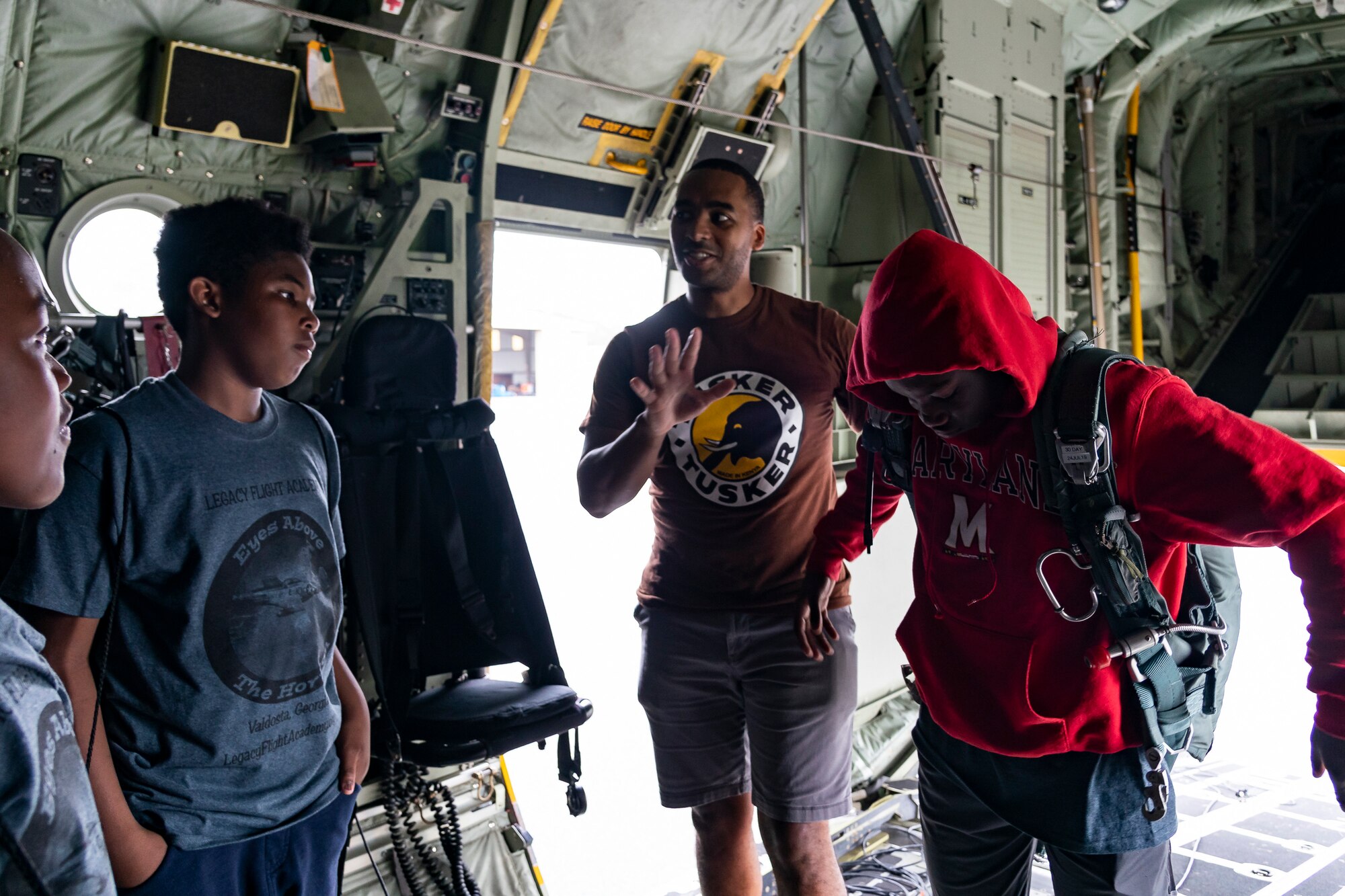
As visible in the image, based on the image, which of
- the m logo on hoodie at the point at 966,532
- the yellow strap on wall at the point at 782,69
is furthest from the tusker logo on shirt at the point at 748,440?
the yellow strap on wall at the point at 782,69

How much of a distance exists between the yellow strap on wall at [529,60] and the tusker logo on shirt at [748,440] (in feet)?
5.43

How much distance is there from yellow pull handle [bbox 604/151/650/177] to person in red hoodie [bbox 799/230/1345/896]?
2266 millimetres

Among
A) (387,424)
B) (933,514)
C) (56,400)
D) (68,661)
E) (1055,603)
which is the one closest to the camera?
(56,400)

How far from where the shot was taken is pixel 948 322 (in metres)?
1.44

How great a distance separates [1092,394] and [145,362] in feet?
8.12

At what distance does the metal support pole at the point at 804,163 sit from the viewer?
4426 millimetres

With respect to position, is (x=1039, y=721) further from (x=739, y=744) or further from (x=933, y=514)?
(x=739, y=744)

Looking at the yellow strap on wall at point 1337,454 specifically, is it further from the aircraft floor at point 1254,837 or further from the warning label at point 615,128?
the warning label at point 615,128

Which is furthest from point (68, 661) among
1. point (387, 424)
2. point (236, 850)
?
point (387, 424)

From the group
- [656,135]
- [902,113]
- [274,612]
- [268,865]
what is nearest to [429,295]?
[656,135]

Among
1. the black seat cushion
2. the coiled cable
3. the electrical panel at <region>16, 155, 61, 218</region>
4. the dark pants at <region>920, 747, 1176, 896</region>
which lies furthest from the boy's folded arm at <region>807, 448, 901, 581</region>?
the electrical panel at <region>16, 155, 61, 218</region>

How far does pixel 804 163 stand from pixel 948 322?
3.28m

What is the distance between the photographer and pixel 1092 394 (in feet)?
4.63

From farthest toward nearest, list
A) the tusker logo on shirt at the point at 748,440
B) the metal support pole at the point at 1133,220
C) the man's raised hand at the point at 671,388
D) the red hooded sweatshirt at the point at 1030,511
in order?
1. the metal support pole at the point at 1133,220
2. the tusker logo on shirt at the point at 748,440
3. the man's raised hand at the point at 671,388
4. the red hooded sweatshirt at the point at 1030,511
